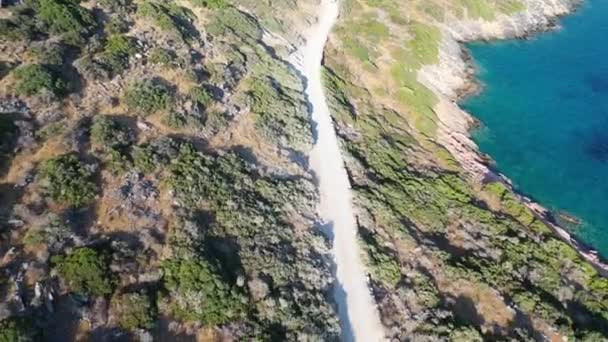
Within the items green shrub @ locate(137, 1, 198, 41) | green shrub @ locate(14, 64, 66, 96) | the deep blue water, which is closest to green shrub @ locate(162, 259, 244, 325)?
green shrub @ locate(14, 64, 66, 96)

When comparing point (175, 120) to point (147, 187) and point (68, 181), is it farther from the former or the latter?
point (68, 181)

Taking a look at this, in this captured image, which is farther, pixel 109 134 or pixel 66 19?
pixel 66 19

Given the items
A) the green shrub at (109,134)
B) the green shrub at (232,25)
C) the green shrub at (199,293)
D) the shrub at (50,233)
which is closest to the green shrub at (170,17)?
the green shrub at (232,25)

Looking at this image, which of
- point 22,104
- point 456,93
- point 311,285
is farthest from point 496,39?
point 22,104

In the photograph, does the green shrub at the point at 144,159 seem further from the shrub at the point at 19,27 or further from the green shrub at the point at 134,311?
the shrub at the point at 19,27

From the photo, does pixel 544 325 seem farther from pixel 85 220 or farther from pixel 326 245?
pixel 85 220

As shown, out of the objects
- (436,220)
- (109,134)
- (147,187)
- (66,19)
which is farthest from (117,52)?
(436,220)
